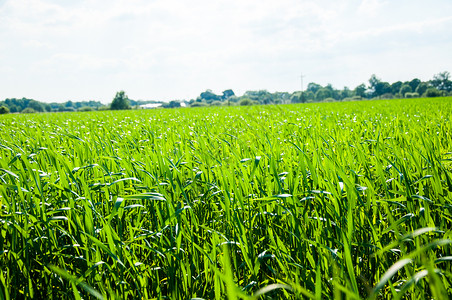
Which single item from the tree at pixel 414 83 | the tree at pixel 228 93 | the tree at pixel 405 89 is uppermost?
the tree at pixel 228 93

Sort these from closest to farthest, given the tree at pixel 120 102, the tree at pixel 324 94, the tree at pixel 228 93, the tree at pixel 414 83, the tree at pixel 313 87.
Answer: the tree at pixel 120 102 → the tree at pixel 414 83 → the tree at pixel 324 94 → the tree at pixel 228 93 → the tree at pixel 313 87

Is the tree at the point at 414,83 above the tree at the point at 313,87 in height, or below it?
below

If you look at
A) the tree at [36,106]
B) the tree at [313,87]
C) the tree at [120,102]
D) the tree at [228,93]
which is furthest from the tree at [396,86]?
the tree at [36,106]

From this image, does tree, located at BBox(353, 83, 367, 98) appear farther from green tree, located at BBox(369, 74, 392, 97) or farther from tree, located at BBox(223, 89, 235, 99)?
tree, located at BBox(223, 89, 235, 99)

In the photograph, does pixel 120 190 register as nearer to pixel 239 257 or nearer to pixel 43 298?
pixel 43 298

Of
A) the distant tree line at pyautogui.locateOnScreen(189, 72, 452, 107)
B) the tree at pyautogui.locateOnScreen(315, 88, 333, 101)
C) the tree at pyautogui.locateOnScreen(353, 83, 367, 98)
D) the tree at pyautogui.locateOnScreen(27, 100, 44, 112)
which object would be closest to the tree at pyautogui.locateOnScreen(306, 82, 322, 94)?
the distant tree line at pyautogui.locateOnScreen(189, 72, 452, 107)

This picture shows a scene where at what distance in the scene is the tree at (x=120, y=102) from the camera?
317 feet

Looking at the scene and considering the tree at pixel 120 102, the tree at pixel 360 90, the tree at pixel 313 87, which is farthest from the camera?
the tree at pixel 313 87

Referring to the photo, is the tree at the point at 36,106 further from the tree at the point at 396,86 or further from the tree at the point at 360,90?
the tree at the point at 396,86

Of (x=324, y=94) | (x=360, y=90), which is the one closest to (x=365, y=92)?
(x=360, y=90)

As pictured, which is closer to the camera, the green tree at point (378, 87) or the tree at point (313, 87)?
the green tree at point (378, 87)

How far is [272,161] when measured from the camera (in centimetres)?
214

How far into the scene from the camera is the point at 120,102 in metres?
99.8

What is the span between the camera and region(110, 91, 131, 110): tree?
9669 centimetres
